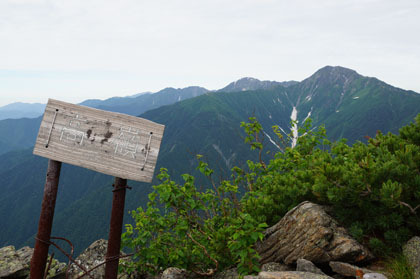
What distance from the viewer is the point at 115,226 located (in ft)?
15.8

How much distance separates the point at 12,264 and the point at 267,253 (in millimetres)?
7802

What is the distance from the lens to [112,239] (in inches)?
192

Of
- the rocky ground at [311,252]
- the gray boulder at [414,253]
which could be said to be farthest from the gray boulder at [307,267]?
the gray boulder at [414,253]

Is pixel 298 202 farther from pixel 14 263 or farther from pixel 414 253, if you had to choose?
pixel 14 263

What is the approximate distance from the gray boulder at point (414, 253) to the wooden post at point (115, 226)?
5174 millimetres

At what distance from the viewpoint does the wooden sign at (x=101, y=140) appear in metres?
4.61

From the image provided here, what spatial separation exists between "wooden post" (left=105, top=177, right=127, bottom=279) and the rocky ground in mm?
890

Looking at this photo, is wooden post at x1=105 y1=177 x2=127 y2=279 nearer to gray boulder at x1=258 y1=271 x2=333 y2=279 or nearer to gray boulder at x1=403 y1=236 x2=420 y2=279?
gray boulder at x1=258 y1=271 x2=333 y2=279

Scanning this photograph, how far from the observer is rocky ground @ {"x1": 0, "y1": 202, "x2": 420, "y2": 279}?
499cm

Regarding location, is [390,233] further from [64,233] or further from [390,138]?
[64,233]

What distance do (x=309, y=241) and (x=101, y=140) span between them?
15.8 feet

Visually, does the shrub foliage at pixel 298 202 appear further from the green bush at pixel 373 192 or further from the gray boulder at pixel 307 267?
the gray boulder at pixel 307 267

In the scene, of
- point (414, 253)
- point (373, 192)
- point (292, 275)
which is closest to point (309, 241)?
point (292, 275)

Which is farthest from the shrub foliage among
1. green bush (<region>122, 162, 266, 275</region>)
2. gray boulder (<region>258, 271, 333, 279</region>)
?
gray boulder (<region>258, 271, 333, 279</region>)
